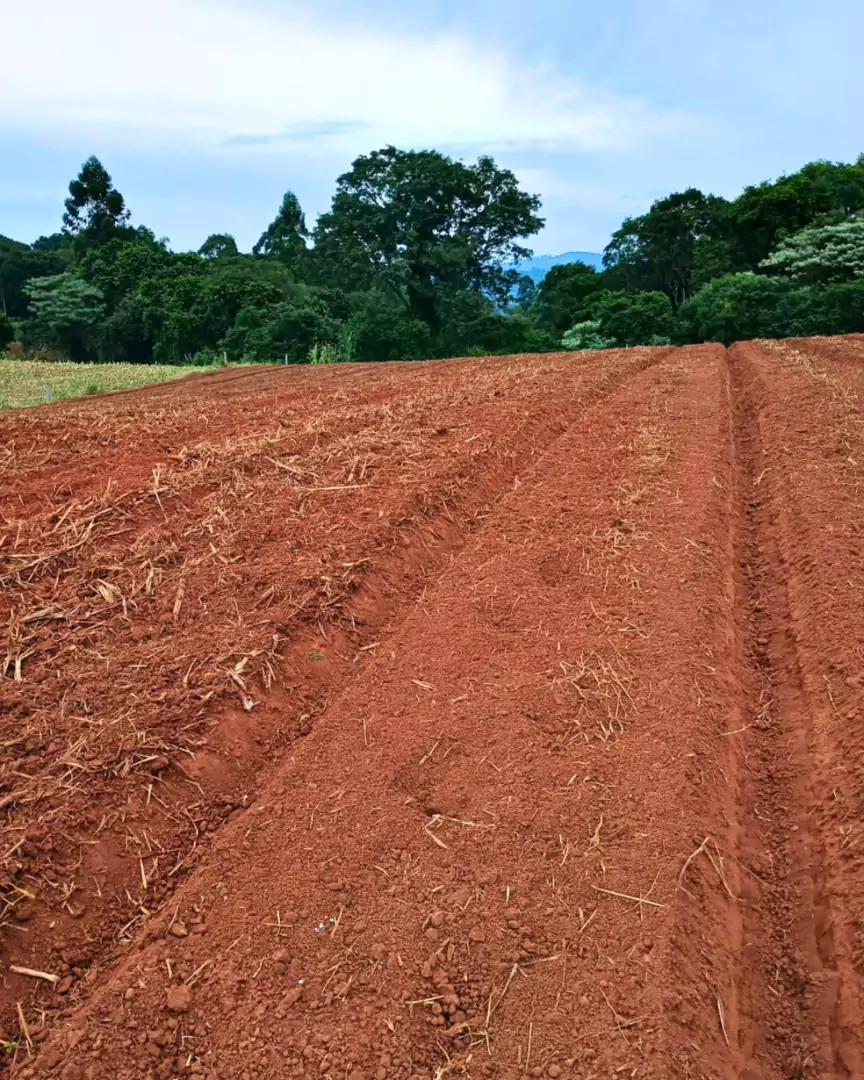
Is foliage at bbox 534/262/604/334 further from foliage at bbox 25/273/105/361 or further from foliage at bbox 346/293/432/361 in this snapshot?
foliage at bbox 25/273/105/361

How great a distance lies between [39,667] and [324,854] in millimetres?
1975

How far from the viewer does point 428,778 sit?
10.6 feet

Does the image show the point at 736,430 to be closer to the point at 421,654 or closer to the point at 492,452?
the point at 492,452

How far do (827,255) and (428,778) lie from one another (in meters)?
26.2

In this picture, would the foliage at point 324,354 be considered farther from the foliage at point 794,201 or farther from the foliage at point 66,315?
the foliage at point 794,201

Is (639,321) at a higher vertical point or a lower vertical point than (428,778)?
higher

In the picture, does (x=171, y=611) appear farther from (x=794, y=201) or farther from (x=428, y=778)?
(x=794, y=201)

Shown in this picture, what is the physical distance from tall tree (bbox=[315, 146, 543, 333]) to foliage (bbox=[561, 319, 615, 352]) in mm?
6091

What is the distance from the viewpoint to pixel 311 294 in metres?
32.7

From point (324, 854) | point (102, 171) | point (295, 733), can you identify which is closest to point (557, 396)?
point (295, 733)

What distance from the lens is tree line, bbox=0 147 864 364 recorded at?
83.7ft

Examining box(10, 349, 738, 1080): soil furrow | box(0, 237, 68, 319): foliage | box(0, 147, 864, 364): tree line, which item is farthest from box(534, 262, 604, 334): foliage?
box(10, 349, 738, 1080): soil furrow

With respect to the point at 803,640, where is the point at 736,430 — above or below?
above

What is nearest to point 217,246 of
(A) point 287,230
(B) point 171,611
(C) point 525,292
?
(A) point 287,230
